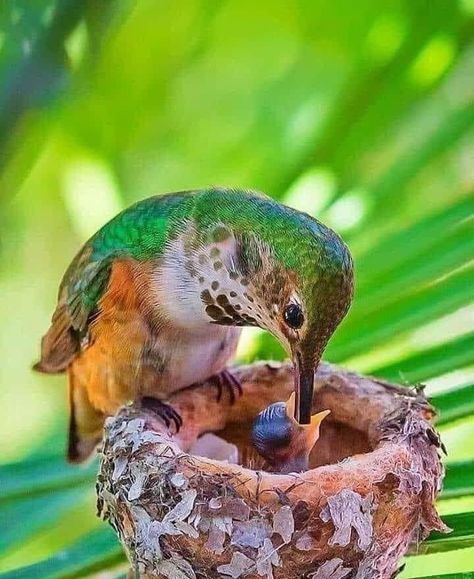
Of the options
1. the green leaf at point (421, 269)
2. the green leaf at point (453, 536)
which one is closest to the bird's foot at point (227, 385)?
the green leaf at point (421, 269)

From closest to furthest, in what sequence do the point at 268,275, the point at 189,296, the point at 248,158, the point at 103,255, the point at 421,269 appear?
the point at 268,275 < the point at 189,296 < the point at 103,255 < the point at 421,269 < the point at 248,158

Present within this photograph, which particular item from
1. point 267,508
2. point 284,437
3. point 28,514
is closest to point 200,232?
point 284,437

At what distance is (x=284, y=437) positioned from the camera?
121cm

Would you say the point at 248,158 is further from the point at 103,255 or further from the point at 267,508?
the point at 267,508

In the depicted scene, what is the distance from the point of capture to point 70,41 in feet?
5.00

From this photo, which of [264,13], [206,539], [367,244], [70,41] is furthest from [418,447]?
[264,13]

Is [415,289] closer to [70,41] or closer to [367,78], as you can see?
[367,78]

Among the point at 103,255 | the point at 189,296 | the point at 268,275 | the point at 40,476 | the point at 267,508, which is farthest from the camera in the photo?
→ the point at 40,476

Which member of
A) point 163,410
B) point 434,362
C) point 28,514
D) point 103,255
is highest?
point 434,362

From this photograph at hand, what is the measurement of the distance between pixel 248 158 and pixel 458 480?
2.60 feet

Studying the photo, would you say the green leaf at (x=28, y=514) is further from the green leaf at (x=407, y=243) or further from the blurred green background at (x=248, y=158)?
the green leaf at (x=407, y=243)

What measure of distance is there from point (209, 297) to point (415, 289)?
0.43 meters

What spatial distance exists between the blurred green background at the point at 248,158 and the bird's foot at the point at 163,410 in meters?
0.31

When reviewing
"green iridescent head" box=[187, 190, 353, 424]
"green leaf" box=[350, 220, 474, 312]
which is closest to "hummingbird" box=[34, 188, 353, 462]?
"green iridescent head" box=[187, 190, 353, 424]
